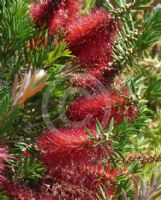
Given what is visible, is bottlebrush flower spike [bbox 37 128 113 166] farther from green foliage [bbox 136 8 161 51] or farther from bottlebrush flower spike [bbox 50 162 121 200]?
green foliage [bbox 136 8 161 51]

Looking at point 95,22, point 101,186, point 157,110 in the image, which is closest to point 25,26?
point 95,22

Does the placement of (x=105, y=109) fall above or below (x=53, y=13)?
below

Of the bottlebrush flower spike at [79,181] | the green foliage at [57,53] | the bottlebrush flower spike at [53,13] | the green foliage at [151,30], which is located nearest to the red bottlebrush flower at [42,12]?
the bottlebrush flower spike at [53,13]

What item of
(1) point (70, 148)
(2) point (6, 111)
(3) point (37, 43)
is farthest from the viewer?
(3) point (37, 43)

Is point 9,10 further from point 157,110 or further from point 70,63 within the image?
point 157,110

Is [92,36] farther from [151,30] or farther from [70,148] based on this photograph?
[70,148]

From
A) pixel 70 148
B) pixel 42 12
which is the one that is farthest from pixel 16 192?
pixel 42 12

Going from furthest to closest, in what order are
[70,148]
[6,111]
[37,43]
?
[37,43] < [70,148] < [6,111]
